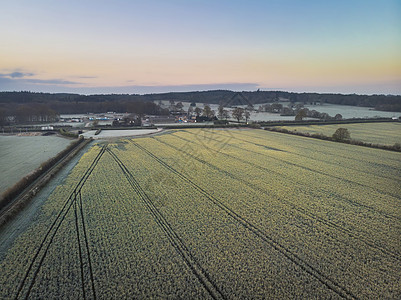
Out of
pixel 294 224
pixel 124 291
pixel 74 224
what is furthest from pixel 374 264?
pixel 74 224

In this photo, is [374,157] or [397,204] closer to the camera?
[397,204]

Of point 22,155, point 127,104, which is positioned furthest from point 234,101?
point 22,155

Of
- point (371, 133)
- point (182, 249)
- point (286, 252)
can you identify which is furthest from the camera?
point (371, 133)

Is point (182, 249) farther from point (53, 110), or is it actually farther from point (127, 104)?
point (127, 104)

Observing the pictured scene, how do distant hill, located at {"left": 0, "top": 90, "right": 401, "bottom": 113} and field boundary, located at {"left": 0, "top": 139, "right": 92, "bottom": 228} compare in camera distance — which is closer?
field boundary, located at {"left": 0, "top": 139, "right": 92, "bottom": 228}

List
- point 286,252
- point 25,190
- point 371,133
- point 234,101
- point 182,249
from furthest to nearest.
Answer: point 234,101, point 371,133, point 25,190, point 182,249, point 286,252

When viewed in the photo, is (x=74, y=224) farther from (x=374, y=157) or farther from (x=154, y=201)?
(x=374, y=157)

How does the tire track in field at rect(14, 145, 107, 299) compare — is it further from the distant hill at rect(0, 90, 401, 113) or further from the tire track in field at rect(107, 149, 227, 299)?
the distant hill at rect(0, 90, 401, 113)

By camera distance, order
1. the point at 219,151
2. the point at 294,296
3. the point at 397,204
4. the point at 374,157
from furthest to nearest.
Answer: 1. the point at 219,151
2. the point at 374,157
3. the point at 397,204
4. the point at 294,296

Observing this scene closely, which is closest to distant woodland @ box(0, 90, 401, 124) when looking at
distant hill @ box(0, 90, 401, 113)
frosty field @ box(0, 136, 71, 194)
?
distant hill @ box(0, 90, 401, 113)
